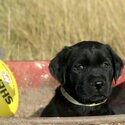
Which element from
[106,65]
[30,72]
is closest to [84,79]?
[106,65]

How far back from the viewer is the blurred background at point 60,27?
309 inches

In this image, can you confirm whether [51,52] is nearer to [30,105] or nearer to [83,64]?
[30,105]

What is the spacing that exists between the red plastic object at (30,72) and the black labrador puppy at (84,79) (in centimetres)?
84

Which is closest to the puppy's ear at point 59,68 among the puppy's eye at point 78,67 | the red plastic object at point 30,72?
the puppy's eye at point 78,67

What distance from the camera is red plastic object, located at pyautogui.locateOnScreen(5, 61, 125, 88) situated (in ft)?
18.1

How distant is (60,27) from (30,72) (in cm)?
250

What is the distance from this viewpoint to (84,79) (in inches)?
175

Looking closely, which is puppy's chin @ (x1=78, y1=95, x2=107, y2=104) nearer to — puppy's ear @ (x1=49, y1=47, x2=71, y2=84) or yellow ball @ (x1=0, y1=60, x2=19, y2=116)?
puppy's ear @ (x1=49, y1=47, x2=71, y2=84)

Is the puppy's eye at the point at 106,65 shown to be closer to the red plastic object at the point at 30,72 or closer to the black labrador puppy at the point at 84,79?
the black labrador puppy at the point at 84,79

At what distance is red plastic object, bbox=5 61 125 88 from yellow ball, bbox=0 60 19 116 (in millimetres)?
577

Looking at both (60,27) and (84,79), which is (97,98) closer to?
(84,79)

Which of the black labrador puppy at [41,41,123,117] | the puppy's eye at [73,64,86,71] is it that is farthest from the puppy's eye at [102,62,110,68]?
the puppy's eye at [73,64,86,71]

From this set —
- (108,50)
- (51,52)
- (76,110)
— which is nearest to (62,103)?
(76,110)

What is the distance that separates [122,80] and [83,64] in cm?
118
